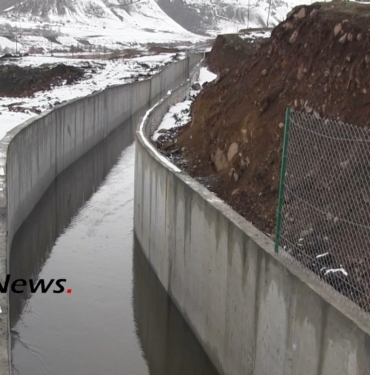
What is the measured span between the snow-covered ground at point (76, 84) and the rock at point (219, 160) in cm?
719

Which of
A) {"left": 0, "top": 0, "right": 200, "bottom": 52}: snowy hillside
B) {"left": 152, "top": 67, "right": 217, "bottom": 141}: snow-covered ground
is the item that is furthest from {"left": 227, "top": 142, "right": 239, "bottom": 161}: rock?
{"left": 0, "top": 0, "right": 200, "bottom": 52}: snowy hillside

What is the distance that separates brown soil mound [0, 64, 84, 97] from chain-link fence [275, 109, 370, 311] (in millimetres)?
29088

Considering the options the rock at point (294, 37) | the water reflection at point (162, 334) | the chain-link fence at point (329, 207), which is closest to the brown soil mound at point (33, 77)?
the rock at point (294, 37)

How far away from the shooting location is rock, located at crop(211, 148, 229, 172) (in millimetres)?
12672

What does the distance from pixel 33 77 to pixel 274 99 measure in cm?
2858

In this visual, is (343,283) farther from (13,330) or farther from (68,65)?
(68,65)

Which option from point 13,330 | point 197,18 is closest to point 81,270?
point 13,330

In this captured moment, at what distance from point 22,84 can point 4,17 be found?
117m

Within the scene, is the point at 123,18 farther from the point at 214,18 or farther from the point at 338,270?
the point at 338,270

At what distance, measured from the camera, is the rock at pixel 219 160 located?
1267 centimetres

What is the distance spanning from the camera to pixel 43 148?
18828mm

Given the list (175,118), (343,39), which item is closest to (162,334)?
(343,39)

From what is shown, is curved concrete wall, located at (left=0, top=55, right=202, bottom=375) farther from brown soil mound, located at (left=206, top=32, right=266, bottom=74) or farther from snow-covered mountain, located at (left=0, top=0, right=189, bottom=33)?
snow-covered mountain, located at (left=0, top=0, right=189, bottom=33)

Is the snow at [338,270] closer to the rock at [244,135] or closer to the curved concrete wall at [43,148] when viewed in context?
the curved concrete wall at [43,148]
